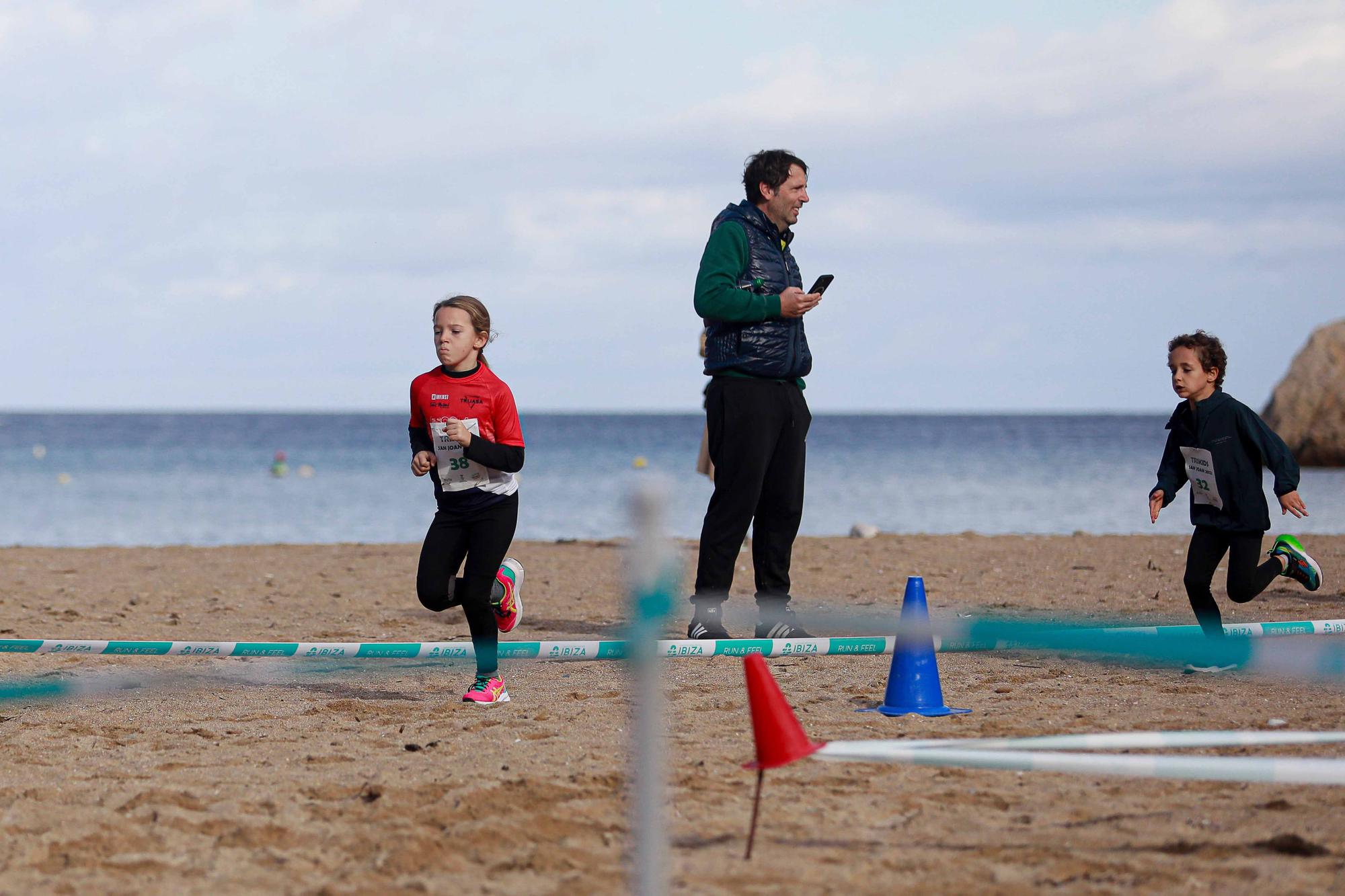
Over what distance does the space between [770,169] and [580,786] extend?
336 centimetres

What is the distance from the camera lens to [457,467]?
5.32 metres

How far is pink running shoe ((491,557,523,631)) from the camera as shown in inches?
219

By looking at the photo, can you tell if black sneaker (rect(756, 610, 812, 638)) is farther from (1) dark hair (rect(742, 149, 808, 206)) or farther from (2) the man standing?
(1) dark hair (rect(742, 149, 808, 206))

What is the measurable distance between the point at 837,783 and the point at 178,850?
173cm

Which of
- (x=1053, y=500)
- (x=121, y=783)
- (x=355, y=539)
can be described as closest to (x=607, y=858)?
(x=121, y=783)

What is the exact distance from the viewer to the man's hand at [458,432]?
4988mm

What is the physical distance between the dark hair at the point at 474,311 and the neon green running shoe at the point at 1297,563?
368 cm

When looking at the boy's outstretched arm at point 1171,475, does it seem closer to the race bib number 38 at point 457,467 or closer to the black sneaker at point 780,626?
the black sneaker at point 780,626

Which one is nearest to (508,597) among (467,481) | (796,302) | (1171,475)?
(467,481)

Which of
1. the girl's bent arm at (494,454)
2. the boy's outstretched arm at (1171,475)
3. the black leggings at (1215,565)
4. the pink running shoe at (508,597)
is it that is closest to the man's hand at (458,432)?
the girl's bent arm at (494,454)

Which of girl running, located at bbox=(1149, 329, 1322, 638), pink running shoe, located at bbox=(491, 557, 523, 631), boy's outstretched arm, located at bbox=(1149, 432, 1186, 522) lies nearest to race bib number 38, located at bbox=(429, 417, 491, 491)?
pink running shoe, located at bbox=(491, 557, 523, 631)

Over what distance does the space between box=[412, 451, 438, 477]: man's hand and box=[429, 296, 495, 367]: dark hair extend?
46 centimetres

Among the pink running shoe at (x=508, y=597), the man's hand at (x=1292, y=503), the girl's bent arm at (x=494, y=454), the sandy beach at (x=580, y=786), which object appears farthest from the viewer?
the man's hand at (x=1292, y=503)

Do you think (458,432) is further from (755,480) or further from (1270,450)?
(1270,450)
